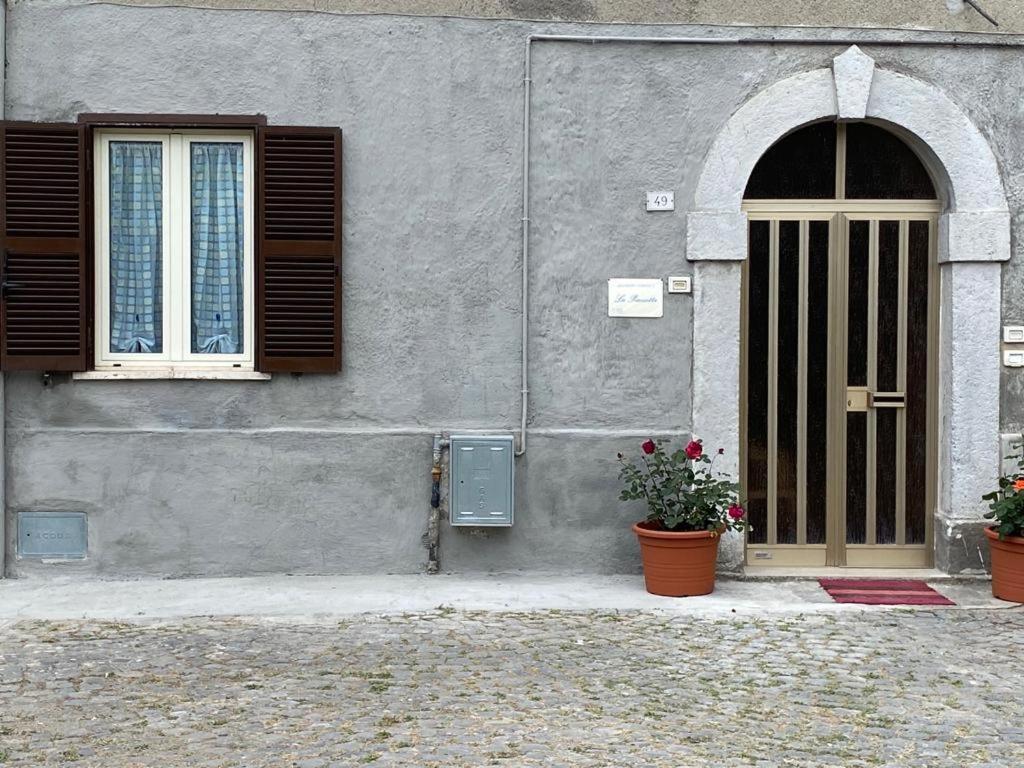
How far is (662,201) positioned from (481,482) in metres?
2.03

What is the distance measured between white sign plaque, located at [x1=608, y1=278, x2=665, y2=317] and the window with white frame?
7.33 ft

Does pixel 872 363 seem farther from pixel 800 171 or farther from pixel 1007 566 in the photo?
pixel 1007 566

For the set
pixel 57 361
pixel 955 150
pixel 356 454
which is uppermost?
pixel 955 150

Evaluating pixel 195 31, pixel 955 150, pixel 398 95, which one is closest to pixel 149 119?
pixel 195 31

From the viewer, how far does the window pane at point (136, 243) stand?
24.7ft

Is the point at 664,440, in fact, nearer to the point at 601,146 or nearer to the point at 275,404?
the point at 601,146

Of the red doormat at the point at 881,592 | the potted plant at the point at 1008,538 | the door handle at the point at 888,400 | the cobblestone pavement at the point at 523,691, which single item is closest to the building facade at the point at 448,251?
the door handle at the point at 888,400

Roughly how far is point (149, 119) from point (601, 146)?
2733 millimetres

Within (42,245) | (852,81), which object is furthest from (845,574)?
(42,245)

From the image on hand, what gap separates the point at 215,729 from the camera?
16.0 ft

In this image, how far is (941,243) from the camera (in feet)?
24.8

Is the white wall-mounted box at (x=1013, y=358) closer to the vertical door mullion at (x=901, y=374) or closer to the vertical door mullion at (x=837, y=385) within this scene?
the vertical door mullion at (x=901, y=374)

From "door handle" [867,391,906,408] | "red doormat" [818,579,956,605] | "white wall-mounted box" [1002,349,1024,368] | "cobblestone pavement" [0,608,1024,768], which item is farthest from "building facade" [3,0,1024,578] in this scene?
"cobblestone pavement" [0,608,1024,768]

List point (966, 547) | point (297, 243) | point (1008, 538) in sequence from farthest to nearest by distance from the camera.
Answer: point (966, 547) < point (297, 243) < point (1008, 538)
